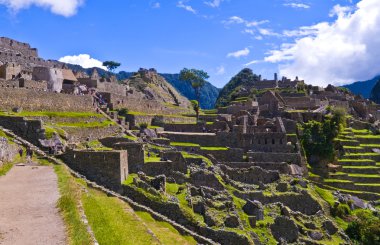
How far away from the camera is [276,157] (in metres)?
44.1

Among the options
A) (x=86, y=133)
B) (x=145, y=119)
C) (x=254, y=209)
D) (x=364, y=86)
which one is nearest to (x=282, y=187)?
(x=254, y=209)

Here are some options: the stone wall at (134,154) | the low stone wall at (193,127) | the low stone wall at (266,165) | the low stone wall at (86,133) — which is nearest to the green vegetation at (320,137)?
the low stone wall at (266,165)

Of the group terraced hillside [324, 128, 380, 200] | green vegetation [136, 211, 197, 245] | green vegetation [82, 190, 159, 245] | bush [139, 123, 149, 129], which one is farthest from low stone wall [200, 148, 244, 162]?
green vegetation [82, 190, 159, 245]

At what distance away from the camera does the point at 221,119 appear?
53375 millimetres

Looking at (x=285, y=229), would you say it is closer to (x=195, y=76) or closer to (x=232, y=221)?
(x=232, y=221)

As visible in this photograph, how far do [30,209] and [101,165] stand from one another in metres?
9.80

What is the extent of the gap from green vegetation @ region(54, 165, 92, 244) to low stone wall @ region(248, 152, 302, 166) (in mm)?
23745

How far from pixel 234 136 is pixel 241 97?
110ft

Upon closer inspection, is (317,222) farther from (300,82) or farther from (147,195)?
(300,82)

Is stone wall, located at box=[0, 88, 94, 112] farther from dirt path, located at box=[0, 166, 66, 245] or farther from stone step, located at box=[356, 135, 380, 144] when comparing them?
stone step, located at box=[356, 135, 380, 144]

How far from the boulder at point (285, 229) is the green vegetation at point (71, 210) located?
49.9 ft

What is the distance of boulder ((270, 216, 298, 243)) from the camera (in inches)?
1218

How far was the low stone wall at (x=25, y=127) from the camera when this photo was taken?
95.7 feet

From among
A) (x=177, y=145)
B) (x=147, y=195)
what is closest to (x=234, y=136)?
(x=177, y=145)
